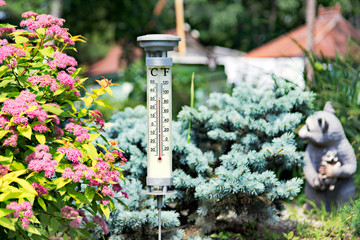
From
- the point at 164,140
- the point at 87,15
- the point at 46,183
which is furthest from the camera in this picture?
the point at 87,15

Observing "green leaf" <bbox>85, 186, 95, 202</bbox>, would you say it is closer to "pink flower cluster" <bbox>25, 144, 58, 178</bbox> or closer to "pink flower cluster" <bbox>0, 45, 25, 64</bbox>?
"pink flower cluster" <bbox>25, 144, 58, 178</bbox>

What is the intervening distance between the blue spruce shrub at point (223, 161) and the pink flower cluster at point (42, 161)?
3.41 ft

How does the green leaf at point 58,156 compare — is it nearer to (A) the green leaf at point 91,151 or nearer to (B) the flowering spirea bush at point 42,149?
(B) the flowering spirea bush at point 42,149

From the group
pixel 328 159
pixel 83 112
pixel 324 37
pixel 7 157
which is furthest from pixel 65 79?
pixel 324 37

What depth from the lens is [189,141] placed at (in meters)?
4.22

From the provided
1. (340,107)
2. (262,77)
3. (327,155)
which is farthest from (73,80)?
(262,77)

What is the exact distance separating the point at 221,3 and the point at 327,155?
33.9m

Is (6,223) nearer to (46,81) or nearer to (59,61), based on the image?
(46,81)

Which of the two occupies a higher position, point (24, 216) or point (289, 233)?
point (24, 216)

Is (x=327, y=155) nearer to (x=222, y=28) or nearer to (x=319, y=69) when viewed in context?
(x=319, y=69)

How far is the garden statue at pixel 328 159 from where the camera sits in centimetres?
423

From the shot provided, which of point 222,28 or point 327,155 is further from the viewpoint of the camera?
point 222,28

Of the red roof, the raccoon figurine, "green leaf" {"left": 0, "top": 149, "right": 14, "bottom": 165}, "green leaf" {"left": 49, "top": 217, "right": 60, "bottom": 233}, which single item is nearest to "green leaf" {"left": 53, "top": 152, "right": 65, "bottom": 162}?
"green leaf" {"left": 0, "top": 149, "right": 14, "bottom": 165}

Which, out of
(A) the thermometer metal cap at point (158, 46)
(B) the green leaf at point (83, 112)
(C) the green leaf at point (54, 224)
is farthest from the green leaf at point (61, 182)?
(A) the thermometer metal cap at point (158, 46)
